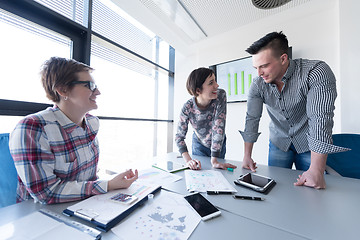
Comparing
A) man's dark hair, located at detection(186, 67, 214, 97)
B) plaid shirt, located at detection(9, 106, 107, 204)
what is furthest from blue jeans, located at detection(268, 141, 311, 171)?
plaid shirt, located at detection(9, 106, 107, 204)

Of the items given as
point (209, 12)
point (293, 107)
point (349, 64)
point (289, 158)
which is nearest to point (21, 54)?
point (209, 12)

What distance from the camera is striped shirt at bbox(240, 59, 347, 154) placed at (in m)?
0.83

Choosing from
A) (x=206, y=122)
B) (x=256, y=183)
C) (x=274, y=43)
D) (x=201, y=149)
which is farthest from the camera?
(x=201, y=149)

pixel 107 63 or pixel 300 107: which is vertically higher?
pixel 107 63

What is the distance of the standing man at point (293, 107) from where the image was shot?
0.81 metres

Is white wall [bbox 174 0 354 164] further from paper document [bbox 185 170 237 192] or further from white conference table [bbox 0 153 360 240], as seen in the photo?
paper document [bbox 185 170 237 192]

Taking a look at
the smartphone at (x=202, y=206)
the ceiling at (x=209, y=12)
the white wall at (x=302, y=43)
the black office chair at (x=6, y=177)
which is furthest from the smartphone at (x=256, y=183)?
the ceiling at (x=209, y=12)

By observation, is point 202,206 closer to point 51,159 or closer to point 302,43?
point 51,159

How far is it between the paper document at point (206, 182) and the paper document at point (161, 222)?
0.15 m

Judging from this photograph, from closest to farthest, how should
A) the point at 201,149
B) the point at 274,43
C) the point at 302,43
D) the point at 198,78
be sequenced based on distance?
the point at 274,43, the point at 198,78, the point at 201,149, the point at 302,43

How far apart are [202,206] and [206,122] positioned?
97 centimetres

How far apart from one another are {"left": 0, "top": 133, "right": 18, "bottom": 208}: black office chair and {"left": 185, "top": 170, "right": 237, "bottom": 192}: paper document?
35.6 inches

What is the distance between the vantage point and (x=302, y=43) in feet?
6.43

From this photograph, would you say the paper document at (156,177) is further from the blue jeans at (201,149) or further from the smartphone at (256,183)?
the blue jeans at (201,149)
